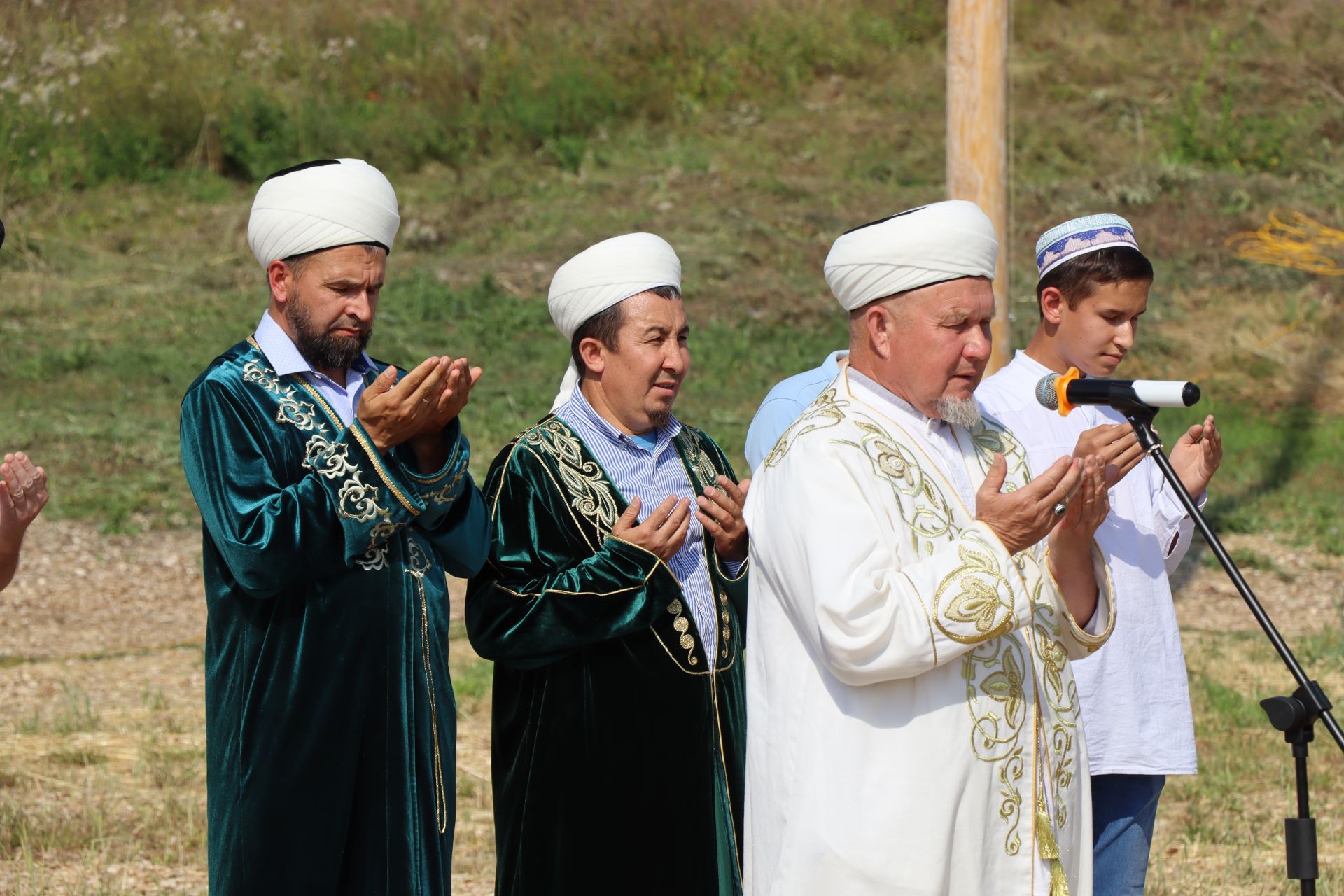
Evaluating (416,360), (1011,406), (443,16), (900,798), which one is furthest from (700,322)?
(900,798)

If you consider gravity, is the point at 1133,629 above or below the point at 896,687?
above

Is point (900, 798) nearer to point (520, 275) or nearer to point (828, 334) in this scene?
point (828, 334)

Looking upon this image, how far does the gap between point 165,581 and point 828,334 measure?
594 centimetres

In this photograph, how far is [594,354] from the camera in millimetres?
3916

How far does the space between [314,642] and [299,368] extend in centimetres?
61

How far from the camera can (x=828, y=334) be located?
1295 centimetres

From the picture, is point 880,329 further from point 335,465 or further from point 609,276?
point 335,465

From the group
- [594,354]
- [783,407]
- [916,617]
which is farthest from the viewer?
[783,407]

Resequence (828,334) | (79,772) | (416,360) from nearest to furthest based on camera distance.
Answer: (79,772) < (416,360) < (828,334)

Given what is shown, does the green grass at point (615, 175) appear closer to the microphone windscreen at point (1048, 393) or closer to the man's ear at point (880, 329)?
the microphone windscreen at point (1048, 393)

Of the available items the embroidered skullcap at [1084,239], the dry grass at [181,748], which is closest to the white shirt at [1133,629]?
the embroidered skullcap at [1084,239]

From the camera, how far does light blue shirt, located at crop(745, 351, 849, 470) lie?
4.56 meters

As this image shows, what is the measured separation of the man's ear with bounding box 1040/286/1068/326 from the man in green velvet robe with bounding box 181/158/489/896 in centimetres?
150

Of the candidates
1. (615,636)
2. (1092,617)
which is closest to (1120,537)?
(1092,617)
